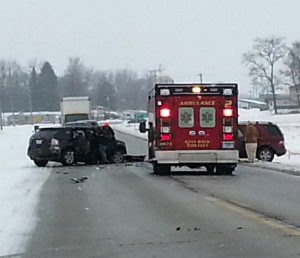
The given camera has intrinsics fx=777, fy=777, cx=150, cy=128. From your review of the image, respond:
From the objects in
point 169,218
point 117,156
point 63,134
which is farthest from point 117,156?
point 169,218

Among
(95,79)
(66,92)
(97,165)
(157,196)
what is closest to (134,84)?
(95,79)

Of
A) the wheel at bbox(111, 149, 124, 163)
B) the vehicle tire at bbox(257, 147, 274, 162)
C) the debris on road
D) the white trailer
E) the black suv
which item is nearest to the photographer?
the debris on road

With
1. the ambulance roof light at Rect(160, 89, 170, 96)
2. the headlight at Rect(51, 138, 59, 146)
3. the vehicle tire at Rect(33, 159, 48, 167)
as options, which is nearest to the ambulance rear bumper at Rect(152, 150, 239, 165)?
the ambulance roof light at Rect(160, 89, 170, 96)

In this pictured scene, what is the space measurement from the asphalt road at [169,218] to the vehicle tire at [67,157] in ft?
24.8

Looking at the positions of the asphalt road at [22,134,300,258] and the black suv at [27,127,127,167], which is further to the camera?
the black suv at [27,127,127,167]

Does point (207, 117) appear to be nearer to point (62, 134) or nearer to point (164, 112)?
point (164, 112)

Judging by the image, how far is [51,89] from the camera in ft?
598

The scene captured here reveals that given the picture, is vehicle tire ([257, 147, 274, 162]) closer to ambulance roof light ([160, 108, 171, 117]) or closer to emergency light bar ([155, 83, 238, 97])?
emergency light bar ([155, 83, 238, 97])

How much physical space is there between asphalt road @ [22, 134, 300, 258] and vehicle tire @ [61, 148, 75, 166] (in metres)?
7.57

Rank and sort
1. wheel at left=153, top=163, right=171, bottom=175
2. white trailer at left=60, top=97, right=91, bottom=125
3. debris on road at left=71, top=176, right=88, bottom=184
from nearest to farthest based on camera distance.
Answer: debris on road at left=71, top=176, right=88, bottom=184 → wheel at left=153, top=163, right=171, bottom=175 → white trailer at left=60, top=97, right=91, bottom=125

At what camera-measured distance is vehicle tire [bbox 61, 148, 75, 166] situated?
30.9m

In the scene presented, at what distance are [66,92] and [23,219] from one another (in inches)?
6254

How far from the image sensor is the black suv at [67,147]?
3055 centimetres

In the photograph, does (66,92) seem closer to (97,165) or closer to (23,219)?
(97,165)
